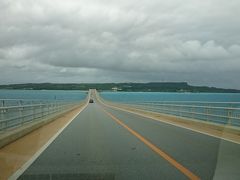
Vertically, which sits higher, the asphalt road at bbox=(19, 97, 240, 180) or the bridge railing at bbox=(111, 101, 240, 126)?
the bridge railing at bbox=(111, 101, 240, 126)

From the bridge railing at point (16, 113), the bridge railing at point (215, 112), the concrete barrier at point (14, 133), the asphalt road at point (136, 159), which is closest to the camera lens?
the asphalt road at point (136, 159)

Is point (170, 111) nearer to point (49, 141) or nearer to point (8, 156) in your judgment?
point (49, 141)

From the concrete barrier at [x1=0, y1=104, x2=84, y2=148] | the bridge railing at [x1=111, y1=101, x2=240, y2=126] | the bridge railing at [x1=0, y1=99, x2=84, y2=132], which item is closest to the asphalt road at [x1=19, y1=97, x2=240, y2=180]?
the concrete barrier at [x1=0, y1=104, x2=84, y2=148]

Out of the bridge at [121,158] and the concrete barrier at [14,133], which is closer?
the bridge at [121,158]

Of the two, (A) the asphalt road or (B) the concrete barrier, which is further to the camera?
(B) the concrete barrier

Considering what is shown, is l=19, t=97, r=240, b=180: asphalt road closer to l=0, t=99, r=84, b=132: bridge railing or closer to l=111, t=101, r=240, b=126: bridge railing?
l=0, t=99, r=84, b=132: bridge railing

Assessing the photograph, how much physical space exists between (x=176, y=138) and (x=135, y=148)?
11.9 ft

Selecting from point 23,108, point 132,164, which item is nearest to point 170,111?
point 23,108

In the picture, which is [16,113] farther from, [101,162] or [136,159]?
[136,159]

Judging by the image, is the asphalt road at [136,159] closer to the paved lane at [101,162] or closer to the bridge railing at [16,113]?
the paved lane at [101,162]

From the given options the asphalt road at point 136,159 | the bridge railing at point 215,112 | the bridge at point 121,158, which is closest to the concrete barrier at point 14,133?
the bridge at point 121,158

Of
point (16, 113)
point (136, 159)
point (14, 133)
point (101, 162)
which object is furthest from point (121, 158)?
point (16, 113)

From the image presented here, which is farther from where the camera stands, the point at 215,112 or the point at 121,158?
the point at 215,112

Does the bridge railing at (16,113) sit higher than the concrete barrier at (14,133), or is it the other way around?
the bridge railing at (16,113)
